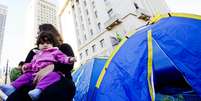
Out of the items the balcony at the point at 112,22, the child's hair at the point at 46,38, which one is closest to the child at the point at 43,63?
the child's hair at the point at 46,38

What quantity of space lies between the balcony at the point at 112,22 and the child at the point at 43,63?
12906 mm

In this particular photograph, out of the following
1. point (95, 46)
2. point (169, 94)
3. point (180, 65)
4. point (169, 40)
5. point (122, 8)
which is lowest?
point (169, 94)

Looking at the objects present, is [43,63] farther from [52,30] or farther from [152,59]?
[152,59]

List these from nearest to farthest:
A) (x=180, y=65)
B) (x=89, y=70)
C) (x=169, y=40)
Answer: (x=180, y=65) < (x=169, y=40) < (x=89, y=70)

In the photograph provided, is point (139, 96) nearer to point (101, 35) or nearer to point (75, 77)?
point (75, 77)

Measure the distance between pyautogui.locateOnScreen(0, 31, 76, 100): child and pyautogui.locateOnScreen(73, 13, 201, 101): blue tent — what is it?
862mm

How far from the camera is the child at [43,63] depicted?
1329mm

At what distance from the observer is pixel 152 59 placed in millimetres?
2121

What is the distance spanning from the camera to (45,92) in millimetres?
1240

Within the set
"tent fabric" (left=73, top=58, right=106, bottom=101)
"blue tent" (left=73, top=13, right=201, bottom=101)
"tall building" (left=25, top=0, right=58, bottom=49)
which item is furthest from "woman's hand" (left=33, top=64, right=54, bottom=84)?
"tall building" (left=25, top=0, right=58, bottom=49)

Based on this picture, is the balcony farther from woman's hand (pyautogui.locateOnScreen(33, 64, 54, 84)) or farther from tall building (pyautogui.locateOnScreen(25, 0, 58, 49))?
tall building (pyautogui.locateOnScreen(25, 0, 58, 49))

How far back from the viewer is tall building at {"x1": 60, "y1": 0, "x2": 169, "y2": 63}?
46.9ft

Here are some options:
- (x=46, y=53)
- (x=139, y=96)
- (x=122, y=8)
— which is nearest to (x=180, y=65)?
(x=139, y=96)

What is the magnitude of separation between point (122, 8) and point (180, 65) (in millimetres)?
13477
